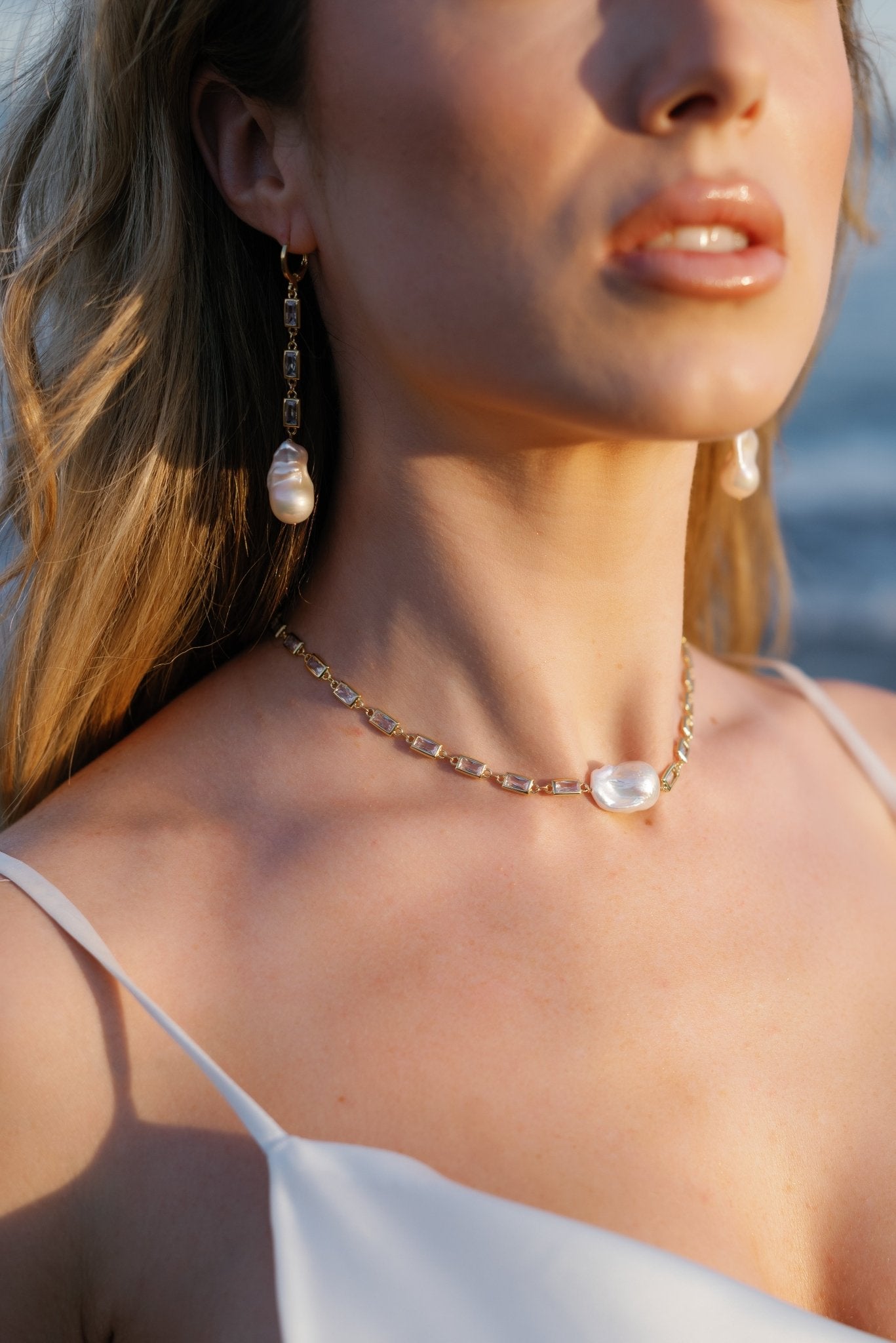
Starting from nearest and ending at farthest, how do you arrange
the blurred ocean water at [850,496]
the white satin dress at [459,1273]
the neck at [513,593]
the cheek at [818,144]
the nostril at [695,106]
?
the white satin dress at [459,1273] → the nostril at [695,106] → the cheek at [818,144] → the neck at [513,593] → the blurred ocean water at [850,496]

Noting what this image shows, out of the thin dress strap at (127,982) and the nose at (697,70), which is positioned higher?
the nose at (697,70)

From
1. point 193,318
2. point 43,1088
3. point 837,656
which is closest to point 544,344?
point 193,318

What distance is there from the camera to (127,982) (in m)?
1.53

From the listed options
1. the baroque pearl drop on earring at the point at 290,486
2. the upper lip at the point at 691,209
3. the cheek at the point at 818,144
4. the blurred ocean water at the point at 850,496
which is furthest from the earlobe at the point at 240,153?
the blurred ocean water at the point at 850,496

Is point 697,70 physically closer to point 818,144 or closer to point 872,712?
point 818,144

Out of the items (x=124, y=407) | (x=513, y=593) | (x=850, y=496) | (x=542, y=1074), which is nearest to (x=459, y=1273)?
(x=542, y=1074)

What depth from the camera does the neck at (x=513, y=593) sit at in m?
1.76

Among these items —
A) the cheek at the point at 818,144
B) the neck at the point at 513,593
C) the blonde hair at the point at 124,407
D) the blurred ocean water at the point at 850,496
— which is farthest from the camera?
the blurred ocean water at the point at 850,496

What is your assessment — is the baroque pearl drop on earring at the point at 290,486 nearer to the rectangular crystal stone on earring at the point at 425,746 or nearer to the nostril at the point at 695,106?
the rectangular crystal stone on earring at the point at 425,746

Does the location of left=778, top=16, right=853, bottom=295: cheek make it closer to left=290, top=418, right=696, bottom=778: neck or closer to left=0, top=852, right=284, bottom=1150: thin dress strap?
left=290, top=418, right=696, bottom=778: neck

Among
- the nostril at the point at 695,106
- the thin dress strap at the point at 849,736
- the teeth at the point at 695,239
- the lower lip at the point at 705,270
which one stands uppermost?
the nostril at the point at 695,106

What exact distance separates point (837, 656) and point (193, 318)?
5.41 meters

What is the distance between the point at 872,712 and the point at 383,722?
3.19ft

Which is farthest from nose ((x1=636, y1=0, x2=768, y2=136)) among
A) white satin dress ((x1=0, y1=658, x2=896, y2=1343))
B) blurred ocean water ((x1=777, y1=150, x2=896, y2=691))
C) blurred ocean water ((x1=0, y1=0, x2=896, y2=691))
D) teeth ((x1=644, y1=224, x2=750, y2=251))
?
blurred ocean water ((x1=777, y1=150, x2=896, y2=691))
